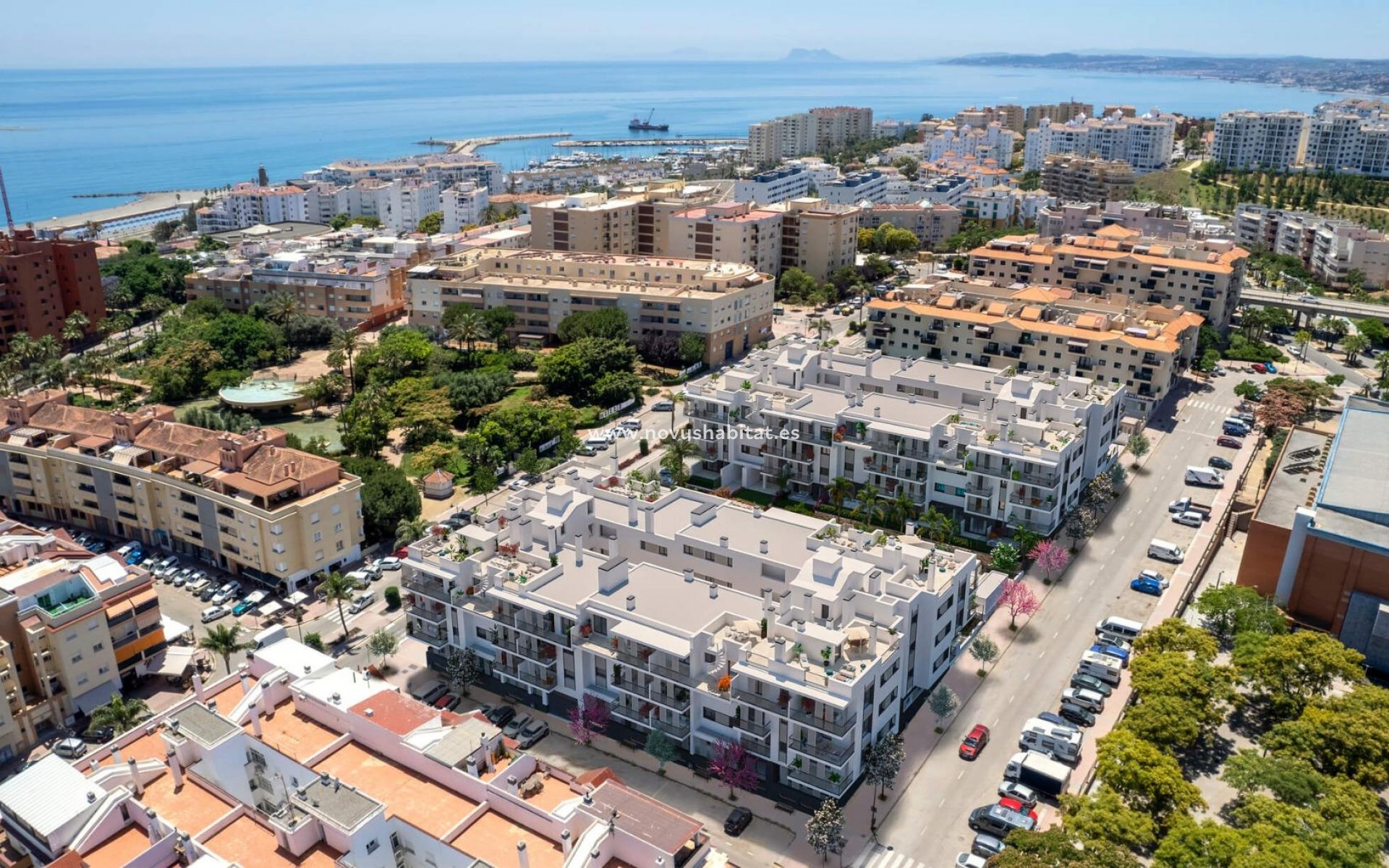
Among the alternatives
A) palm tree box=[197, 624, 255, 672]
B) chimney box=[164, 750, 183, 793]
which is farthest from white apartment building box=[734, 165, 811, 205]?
chimney box=[164, 750, 183, 793]

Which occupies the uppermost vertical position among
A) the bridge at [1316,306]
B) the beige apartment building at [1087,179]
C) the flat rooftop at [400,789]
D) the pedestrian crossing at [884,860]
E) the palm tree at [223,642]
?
the beige apartment building at [1087,179]

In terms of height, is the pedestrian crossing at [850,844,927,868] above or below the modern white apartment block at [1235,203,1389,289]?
below

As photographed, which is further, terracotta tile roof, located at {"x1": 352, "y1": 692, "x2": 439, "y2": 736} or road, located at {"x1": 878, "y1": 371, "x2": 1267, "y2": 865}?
road, located at {"x1": 878, "y1": 371, "x2": 1267, "y2": 865}

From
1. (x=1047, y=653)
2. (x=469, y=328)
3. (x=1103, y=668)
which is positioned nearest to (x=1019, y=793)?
(x=1103, y=668)

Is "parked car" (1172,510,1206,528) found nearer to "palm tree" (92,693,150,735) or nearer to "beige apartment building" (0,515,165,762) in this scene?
"palm tree" (92,693,150,735)

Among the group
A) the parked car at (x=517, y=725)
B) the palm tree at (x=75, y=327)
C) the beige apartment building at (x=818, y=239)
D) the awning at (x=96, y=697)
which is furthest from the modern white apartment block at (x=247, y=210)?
the parked car at (x=517, y=725)

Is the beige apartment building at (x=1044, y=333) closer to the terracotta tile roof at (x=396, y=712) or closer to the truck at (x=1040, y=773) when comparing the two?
the truck at (x=1040, y=773)

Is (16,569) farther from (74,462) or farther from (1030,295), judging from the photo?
(1030,295)

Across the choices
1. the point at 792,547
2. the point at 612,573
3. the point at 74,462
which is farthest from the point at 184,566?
the point at 792,547
